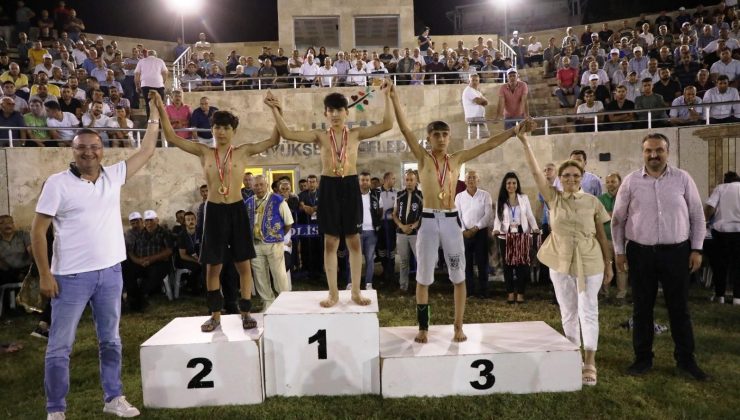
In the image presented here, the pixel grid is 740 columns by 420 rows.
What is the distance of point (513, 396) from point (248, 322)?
2701mm

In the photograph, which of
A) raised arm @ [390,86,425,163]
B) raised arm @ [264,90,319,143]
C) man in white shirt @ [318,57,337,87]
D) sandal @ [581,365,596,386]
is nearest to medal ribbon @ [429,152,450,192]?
raised arm @ [390,86,425,163]

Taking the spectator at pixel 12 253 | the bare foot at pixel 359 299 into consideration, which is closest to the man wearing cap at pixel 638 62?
the bare foot at pixel 359 299

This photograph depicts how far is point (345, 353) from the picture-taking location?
512 centimetres

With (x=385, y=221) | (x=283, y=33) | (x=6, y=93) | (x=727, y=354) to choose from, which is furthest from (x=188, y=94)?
(x=727, y=354)

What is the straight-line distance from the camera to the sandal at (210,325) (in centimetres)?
542

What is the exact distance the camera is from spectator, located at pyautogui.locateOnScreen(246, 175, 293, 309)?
7.77m

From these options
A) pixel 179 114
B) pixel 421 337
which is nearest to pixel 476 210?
→ pixel 421 337

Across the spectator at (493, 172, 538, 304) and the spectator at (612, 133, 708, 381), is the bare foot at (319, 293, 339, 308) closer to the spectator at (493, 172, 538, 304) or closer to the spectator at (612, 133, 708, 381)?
the spectator at (612, 133, 708, 381)

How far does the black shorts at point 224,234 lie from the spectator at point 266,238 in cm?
236

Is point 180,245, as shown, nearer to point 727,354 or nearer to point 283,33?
point 727,354

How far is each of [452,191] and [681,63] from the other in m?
11.4

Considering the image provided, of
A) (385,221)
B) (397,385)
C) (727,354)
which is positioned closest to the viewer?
(397,385)

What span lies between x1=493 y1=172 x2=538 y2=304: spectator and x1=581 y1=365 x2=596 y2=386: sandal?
138 inches

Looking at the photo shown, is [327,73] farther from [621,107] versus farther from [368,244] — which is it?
[621,107]
